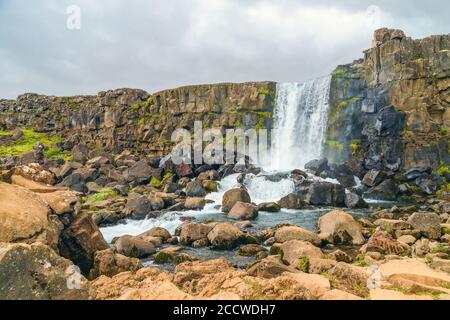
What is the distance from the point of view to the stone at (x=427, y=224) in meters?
23.0

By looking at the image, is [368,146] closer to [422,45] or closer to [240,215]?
[422,45]

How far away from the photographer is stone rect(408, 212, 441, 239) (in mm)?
23028

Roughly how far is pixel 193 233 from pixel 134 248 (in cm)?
435

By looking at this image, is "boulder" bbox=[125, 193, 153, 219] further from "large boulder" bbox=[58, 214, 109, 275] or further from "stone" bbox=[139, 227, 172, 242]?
"large boulder" bbox=[58, 214, 109, 275]

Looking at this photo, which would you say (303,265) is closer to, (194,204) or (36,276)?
(36,276)

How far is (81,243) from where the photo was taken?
17219mm

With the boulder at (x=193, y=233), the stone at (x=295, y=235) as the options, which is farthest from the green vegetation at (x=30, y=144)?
the stone at (x=295, y=235)

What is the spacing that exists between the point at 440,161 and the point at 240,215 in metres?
30.7

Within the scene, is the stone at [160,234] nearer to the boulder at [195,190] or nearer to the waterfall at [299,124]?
the boulder at [195,190]

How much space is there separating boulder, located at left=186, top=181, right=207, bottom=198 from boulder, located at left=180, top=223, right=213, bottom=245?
2006 cm

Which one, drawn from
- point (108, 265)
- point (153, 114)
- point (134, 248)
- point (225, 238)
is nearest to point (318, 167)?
point (225, 238)

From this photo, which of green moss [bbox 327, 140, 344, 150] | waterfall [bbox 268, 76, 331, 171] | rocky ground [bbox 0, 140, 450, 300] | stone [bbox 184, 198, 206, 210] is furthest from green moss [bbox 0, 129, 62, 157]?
green moss [bbox 327, 140, 344, 150]

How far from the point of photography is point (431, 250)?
19172 mm
